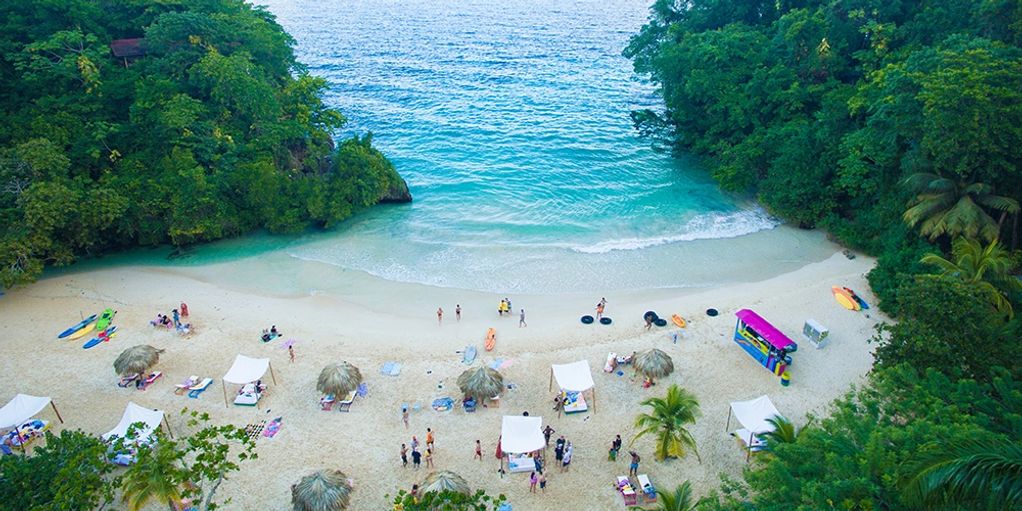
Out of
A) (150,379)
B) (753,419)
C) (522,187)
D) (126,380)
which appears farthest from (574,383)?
(522,187)

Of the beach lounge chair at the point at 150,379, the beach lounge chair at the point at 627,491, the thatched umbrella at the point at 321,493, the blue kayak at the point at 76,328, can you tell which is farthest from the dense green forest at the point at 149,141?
the beach lounge chair at the point at 627,491

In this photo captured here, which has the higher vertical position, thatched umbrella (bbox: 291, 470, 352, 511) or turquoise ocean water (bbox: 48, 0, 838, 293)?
turquoise ocean water (bbox: 48, 0, 838, 293)

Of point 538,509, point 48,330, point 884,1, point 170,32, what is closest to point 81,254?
point 48,330

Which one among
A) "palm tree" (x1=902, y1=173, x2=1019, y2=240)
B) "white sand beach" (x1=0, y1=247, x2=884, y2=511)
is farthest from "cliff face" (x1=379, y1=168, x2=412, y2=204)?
"palm tree" (x1=902, y1=173, x2=1019, y2=240)

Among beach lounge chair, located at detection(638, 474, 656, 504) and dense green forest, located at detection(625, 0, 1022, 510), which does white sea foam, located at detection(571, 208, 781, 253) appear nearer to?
dense green forest, located at detection(625, 0, 1022, 510)

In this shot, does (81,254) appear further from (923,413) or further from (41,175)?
(923,413)

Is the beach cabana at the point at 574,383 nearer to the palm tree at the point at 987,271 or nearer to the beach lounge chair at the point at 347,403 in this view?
the beach lounge chair at the point at 347,403

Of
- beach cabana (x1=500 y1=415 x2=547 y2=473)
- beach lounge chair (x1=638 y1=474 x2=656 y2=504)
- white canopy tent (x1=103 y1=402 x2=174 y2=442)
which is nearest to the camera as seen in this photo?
beach lounge chair (x1=638 y1=474 x2=656 y2=504)
